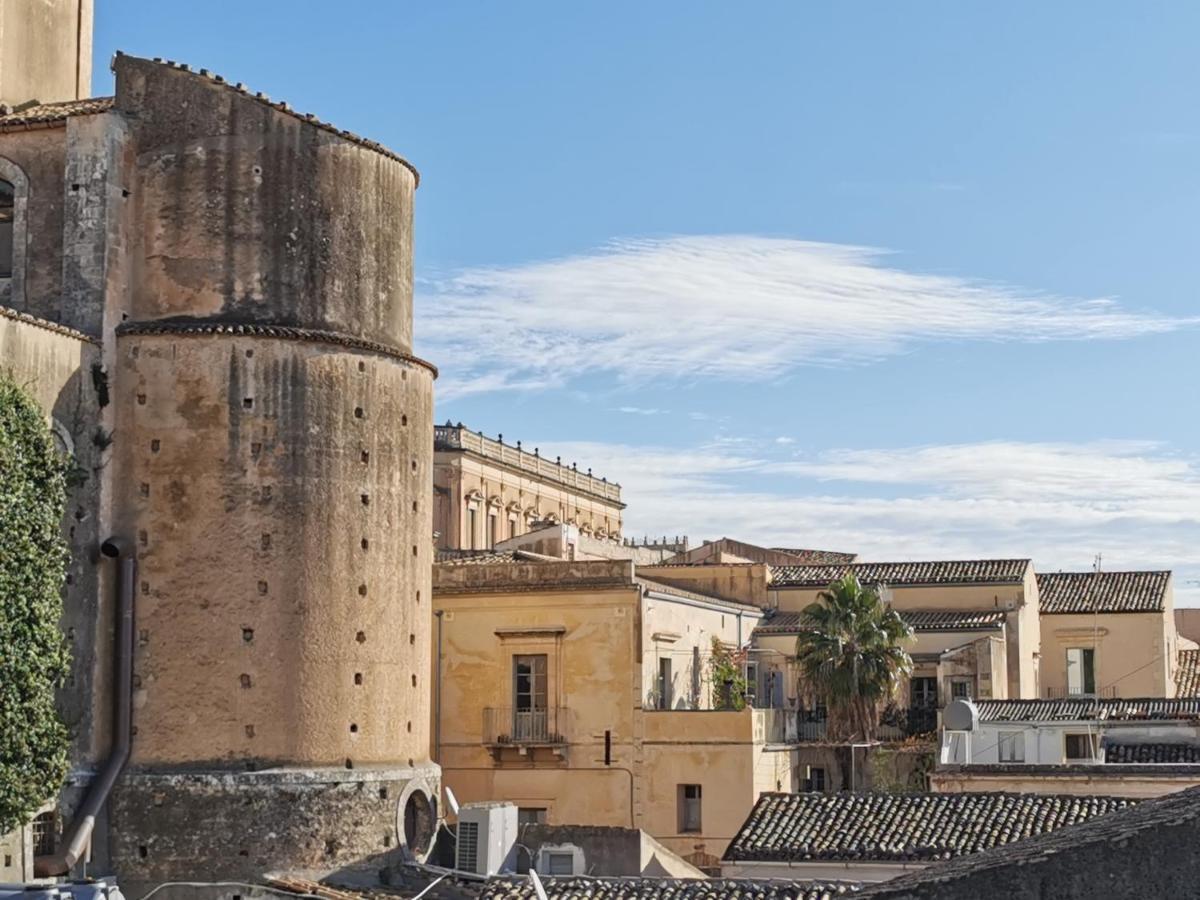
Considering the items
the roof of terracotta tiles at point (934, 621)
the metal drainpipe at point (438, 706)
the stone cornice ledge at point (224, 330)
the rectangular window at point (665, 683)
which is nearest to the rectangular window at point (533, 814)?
the metal drainpipe at point (438, 706)

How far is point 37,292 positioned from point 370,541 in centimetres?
644

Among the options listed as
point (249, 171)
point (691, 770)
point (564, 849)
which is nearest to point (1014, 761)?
point (691, 770)

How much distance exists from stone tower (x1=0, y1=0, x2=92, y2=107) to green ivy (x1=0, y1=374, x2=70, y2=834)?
8.11 metres

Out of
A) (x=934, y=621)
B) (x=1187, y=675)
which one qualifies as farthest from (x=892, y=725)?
(x=1187, y=675)

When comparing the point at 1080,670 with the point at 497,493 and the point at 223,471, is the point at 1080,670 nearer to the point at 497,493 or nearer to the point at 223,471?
the point at 497,493

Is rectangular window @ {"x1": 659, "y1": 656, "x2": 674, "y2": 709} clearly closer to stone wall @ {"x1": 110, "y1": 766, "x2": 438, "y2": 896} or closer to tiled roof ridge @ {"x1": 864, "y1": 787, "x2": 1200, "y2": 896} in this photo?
stone wall @ {"x1": 110, "y1": 766, "x2": 438, "y2": 896}

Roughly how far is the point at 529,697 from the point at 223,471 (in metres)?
11.0

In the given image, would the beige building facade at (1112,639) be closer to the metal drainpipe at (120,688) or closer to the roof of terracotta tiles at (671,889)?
the roof of terracotta tiles at (671,889)

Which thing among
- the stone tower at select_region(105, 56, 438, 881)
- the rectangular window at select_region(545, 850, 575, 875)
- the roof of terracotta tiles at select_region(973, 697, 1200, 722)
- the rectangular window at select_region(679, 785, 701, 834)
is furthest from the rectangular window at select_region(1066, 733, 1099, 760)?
the stone tower at select_region(105, 56, 438, 881)

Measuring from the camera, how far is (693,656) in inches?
1606

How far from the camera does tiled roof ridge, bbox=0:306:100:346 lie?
26969 millimetres

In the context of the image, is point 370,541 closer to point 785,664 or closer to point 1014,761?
point 1014,761

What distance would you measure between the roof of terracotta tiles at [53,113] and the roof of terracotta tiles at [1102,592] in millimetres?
30396

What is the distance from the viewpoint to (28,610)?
84.0ft
